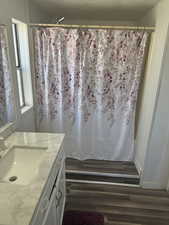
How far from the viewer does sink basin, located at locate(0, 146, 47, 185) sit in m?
1.18

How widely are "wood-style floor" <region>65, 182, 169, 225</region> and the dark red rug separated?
0.17 ft

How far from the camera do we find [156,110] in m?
1.80

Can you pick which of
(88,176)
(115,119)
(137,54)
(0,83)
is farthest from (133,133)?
(0,83)

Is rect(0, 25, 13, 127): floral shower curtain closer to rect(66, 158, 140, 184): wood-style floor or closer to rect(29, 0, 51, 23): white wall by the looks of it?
rect(29, 0, 51, 23): white wall

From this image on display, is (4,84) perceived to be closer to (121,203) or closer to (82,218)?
(82,218)

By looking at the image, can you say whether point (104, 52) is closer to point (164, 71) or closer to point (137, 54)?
point (137, 54)

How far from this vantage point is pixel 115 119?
230cm

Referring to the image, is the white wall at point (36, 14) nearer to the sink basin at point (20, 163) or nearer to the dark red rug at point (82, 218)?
the sink basin at point (20, 163)

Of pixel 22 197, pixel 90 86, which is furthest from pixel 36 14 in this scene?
pixel 22 197

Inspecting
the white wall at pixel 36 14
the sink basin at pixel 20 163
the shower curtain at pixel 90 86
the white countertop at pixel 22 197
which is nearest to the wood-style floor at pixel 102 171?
the shower curtain at pixel 90 86

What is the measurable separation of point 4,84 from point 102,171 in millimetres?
1717

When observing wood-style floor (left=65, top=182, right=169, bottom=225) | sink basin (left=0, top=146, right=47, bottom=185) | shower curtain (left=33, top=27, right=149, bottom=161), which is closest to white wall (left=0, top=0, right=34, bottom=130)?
shower curtain (left=33, top=27, right=149, bottom=161)

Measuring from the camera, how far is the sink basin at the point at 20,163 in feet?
3.88

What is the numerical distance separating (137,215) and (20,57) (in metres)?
2.26
